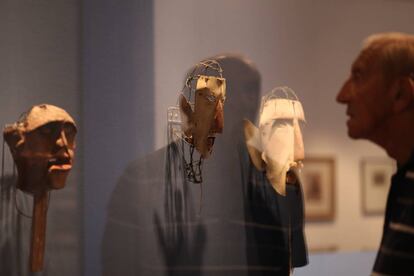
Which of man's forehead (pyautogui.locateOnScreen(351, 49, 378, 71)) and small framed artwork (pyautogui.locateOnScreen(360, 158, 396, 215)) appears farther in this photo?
small framed artwork (pyautogui.locateOnScreen(360, 158, 396, 215))

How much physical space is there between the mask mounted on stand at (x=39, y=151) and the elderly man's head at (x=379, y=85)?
107cm

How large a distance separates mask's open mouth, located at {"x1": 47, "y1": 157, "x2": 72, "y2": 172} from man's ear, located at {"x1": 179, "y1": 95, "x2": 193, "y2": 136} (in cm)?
56

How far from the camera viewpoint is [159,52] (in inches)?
109

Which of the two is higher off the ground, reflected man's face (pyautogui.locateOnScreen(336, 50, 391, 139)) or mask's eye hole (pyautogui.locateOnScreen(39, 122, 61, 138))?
reflected man's face (pyautogui.locateOnScreen(336, 50, 391, 139))

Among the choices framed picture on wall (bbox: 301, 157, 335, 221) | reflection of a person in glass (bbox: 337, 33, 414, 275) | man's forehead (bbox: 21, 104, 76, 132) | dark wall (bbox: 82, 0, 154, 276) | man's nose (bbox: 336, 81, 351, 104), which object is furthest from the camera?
framed picture on wall (bbox: 301, 157, 335, 221)

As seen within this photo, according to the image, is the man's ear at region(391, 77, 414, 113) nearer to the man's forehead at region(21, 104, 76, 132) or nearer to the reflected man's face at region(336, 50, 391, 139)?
the reflected man's face at region(336, 50, 391, 139)

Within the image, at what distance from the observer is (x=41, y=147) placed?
220cm

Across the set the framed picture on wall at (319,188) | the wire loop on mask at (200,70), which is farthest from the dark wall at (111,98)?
the framed picture on wall at (319,188)

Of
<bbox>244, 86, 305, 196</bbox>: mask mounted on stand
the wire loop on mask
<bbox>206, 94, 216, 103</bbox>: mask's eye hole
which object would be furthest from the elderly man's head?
the wire loop on mask

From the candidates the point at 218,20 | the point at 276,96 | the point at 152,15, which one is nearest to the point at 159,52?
the point at 152,15

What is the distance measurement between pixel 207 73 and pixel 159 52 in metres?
0.25

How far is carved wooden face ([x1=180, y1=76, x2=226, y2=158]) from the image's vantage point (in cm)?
250

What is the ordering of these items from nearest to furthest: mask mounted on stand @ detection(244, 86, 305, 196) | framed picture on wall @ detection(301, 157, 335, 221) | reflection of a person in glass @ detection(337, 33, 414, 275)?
reflection of a person in glass @ detection(337, 33, 414, 275)
mask mounted on stand @ detection(244, 86, 305, 196)
framed picture on wall @ detection(301, 157, 335, 221)

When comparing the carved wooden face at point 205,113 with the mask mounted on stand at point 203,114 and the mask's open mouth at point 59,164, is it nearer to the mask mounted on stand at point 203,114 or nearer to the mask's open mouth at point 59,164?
the mask mounted on stand at point 203,114
